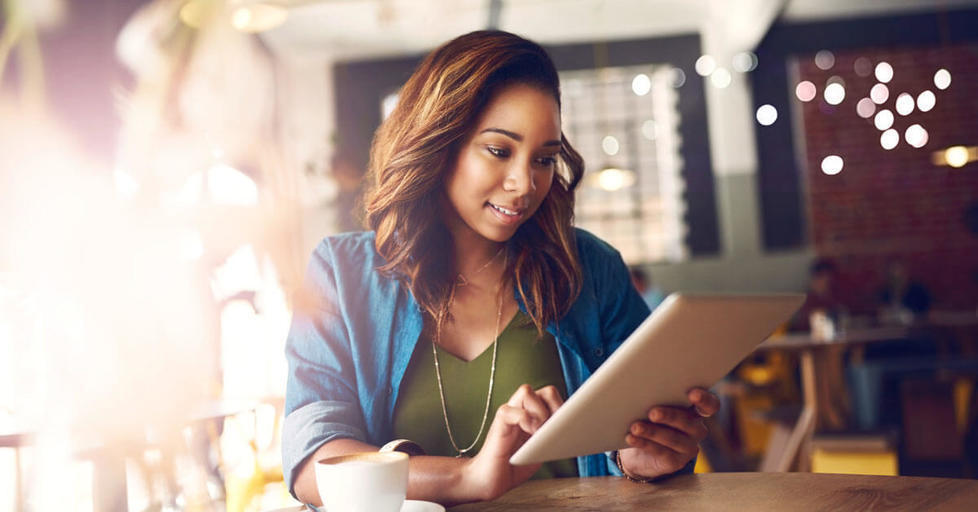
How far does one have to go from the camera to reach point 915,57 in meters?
7.55

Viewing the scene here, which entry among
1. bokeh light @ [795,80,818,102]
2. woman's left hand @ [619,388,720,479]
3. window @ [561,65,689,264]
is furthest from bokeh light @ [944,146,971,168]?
woman's left hand @ [619,388,720,479]

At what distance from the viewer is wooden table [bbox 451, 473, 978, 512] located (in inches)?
34.8

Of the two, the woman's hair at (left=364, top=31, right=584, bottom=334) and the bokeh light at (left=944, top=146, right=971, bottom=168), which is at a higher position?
the bokeh light at (left=944, top=146, right=971, bottom=168)

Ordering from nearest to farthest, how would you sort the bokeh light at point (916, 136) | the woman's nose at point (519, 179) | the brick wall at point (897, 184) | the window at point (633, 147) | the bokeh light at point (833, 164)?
the woman's nose at point (519, 179), the brick wall at point (897, 184), the bokeh light at point (916, 136), the bokeh light at point (833, 164), the window at point (633, 147)

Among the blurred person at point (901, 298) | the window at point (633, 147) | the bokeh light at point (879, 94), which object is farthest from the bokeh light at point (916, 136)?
the window at point (633, 147)

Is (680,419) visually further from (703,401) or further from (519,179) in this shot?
(519,179)

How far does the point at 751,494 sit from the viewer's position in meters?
0.94

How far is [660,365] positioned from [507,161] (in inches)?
19.8

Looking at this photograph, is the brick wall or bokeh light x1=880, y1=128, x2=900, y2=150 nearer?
the brick wall

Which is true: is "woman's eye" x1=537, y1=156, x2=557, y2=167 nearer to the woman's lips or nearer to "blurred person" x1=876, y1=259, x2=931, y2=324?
the woman's lips

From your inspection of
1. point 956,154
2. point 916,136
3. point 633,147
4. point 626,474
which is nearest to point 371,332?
point 626,474

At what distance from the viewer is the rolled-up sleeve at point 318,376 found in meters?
1.09

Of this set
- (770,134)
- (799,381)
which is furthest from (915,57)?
(799,381)

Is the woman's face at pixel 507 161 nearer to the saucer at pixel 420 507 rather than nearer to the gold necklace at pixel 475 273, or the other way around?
the gold necklace at pixel 475 273
